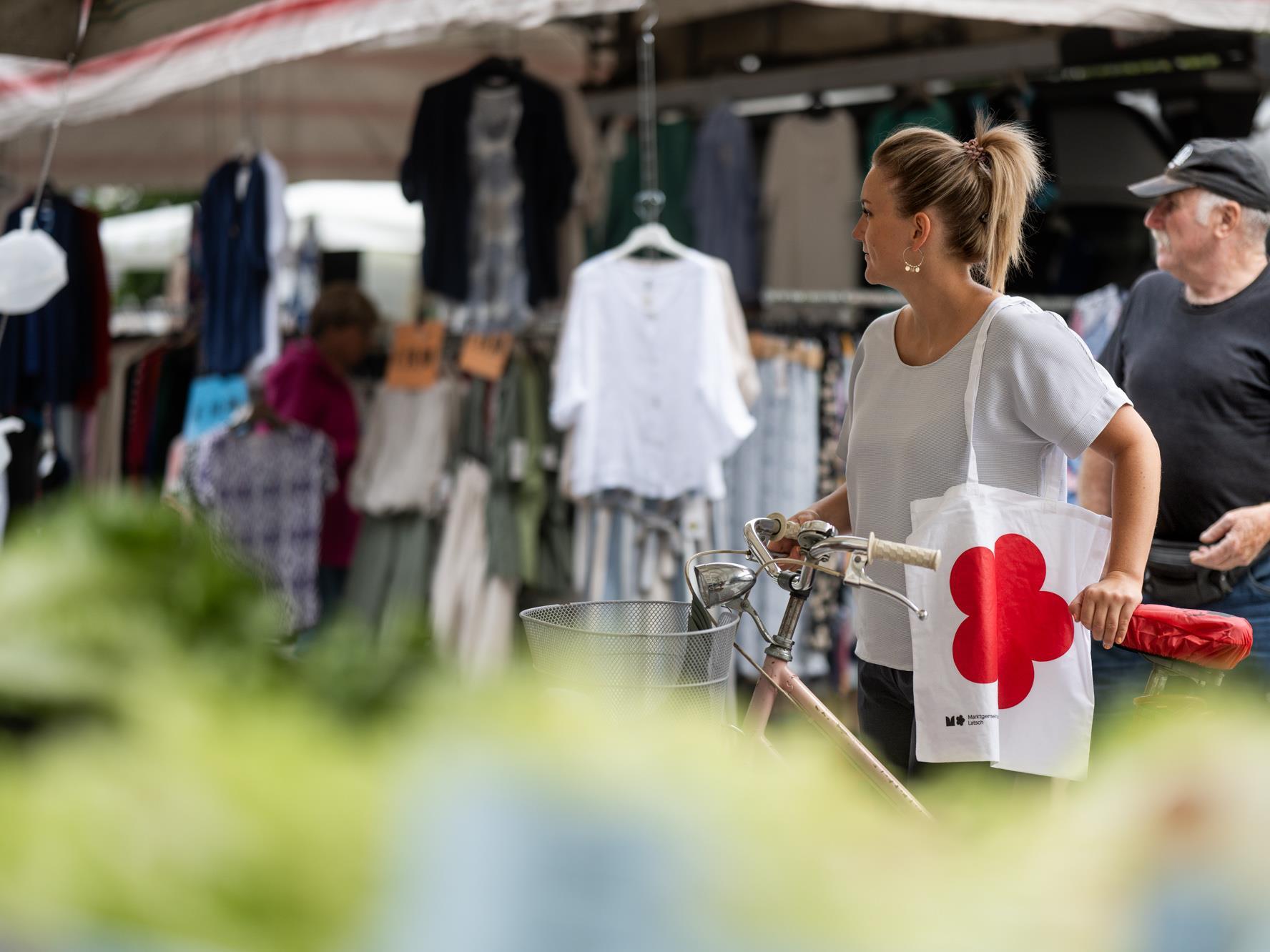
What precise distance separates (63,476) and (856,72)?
13.1ft

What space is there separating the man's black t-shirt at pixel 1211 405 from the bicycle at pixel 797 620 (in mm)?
744

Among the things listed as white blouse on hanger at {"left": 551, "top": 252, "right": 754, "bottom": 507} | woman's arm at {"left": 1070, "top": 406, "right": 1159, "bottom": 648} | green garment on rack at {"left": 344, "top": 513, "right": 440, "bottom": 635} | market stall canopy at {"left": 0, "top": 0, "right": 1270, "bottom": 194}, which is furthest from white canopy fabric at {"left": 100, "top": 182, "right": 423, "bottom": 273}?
woman's arm at {"left": 1070, "top": 406, "right": 1159, "bottom": 648}

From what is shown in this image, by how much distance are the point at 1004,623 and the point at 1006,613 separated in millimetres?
17

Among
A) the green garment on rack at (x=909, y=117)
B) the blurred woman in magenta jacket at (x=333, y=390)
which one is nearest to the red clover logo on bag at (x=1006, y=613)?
the green garment on rack at (x=909, y=117)

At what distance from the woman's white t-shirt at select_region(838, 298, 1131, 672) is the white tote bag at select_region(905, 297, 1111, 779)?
1.3 inches

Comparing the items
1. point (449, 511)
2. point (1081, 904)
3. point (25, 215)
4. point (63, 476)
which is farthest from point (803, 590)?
point (63, 476)

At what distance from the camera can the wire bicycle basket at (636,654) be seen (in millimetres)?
1870

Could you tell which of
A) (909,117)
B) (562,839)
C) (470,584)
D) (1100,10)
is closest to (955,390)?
(1100,10)

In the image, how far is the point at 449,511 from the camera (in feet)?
18.4

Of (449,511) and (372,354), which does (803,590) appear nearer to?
(449,511)

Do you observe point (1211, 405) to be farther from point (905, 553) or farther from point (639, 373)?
point (639, 373)

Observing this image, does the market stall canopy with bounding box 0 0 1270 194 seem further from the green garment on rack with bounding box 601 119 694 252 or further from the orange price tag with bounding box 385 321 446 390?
the orange price tag with bounding box 385 321 446 390

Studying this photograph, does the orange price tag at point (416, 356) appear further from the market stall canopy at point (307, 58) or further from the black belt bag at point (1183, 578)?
the black belt bag at point (1183, 578)

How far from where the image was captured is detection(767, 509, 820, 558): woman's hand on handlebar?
7.80ft
